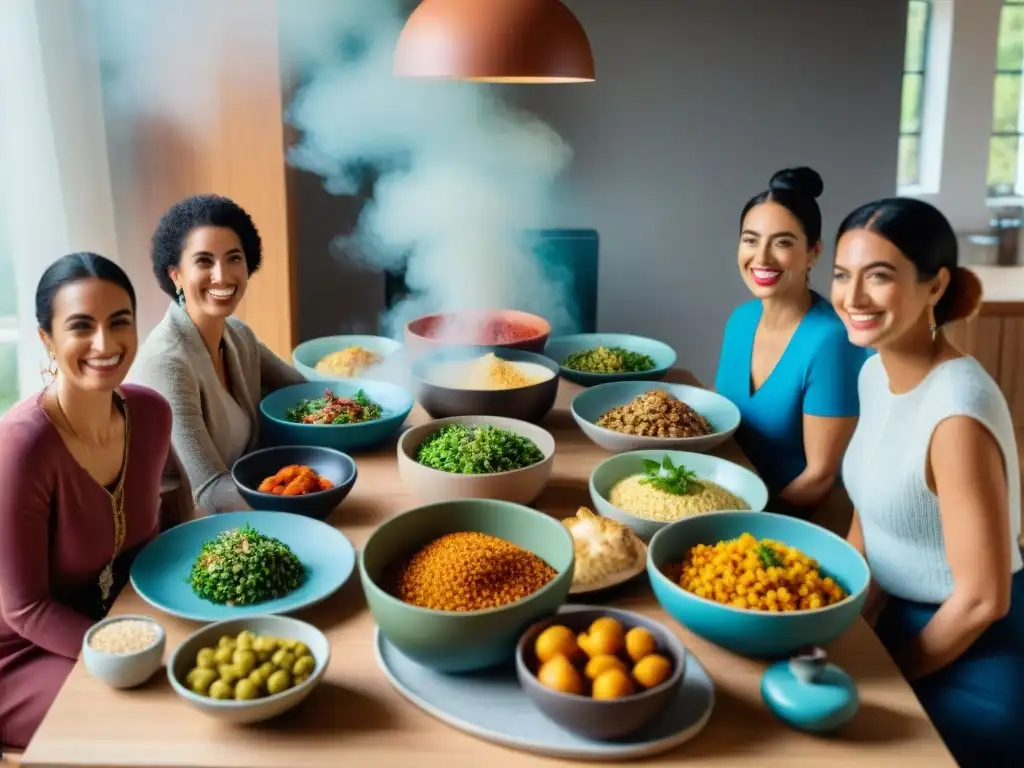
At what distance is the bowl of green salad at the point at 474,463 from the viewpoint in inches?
67.6

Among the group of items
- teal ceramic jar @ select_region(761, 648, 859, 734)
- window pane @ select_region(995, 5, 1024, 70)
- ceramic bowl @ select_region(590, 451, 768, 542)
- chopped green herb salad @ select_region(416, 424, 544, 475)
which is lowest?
teal ceramic jar @ select_region(761, 648, 859, 734)

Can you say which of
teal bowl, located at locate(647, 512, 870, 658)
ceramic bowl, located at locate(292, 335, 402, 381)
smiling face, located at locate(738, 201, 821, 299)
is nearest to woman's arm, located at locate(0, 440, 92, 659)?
teal bowl, located at locate(647, 512, 870, 658)

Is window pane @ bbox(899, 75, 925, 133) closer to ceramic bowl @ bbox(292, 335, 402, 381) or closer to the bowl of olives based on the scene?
ceramic bowl @ bbox(292, 335, 402, 381)

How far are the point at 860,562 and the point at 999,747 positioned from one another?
41 centimetres

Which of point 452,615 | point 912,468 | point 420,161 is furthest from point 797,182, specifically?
point 420,161

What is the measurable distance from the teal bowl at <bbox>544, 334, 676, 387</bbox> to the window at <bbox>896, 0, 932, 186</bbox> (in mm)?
2443

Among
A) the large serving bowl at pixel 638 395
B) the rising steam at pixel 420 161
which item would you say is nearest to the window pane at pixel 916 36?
the rising steam at pixel 420 161

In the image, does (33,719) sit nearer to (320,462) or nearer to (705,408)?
(320,462)

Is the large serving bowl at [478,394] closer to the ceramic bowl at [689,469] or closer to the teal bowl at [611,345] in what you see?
the teal bowl at [611,345]

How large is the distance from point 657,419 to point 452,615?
1006 mm

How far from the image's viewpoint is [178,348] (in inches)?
78.4

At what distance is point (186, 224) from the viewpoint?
2021 mm

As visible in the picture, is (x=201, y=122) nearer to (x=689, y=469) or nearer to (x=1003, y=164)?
(x=689, y=469)

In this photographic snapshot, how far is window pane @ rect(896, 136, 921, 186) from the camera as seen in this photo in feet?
15.8
